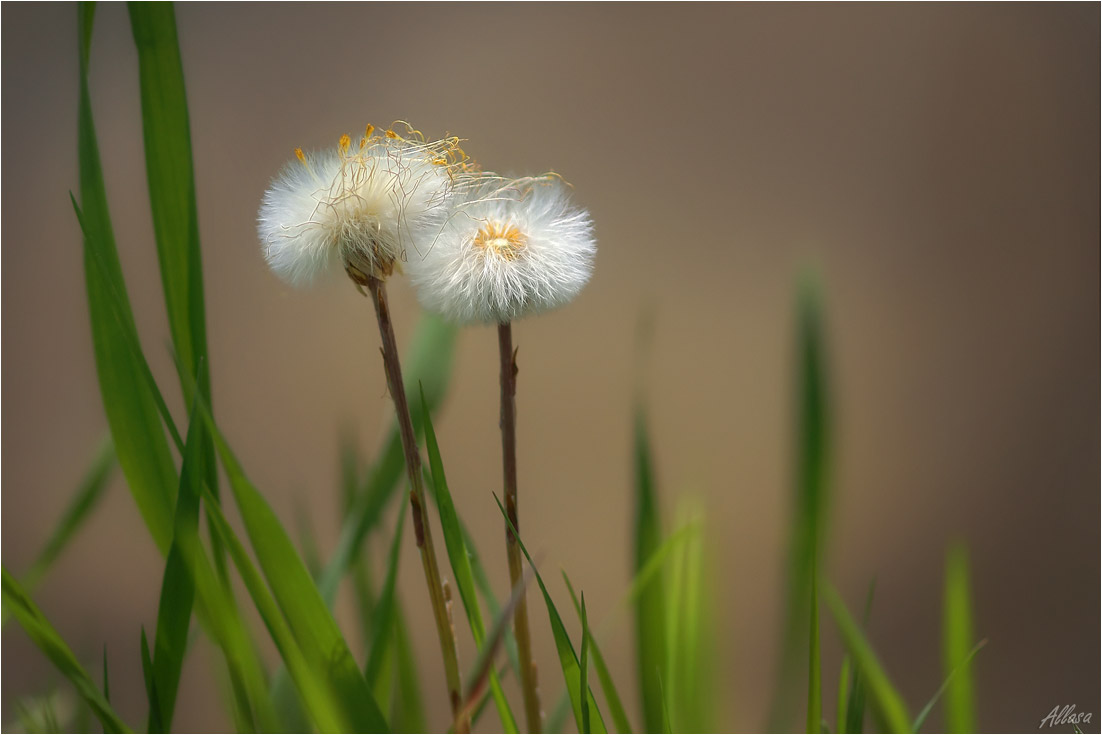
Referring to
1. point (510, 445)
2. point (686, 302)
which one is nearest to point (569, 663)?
point (510, 445)

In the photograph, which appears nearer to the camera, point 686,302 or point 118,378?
point 118,378

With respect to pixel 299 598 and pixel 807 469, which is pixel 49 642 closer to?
pixel 299 598

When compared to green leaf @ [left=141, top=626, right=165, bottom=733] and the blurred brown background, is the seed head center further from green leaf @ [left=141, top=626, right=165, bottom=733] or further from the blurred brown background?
the blurred brown background

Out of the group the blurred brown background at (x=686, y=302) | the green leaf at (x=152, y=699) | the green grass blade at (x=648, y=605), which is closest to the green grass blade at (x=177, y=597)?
the green leaf at (x=152, y=699)

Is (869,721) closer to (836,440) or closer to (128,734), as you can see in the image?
(836,440)

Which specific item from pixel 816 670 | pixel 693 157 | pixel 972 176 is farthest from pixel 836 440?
pixel 972 176

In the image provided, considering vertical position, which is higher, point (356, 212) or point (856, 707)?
point (356, 212)

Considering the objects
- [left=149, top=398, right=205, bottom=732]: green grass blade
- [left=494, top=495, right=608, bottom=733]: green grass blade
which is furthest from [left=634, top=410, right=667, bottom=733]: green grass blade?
[left=149, top=398, right=205, bottom=732]: green grass blade
